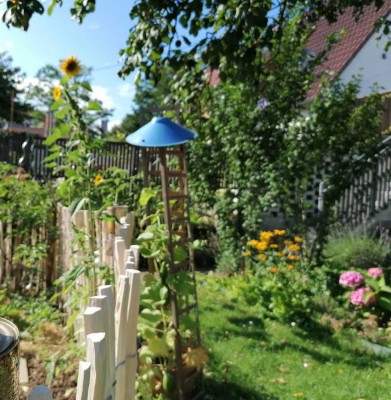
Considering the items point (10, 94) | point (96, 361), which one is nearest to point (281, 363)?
point (96, 361)

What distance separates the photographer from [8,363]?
76 centimetres

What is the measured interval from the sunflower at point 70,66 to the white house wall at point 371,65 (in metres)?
16.1

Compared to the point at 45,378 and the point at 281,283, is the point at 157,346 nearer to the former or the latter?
the point at 45,378

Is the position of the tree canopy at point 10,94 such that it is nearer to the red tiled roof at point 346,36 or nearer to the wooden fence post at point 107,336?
the red tiled roof at point 346,36

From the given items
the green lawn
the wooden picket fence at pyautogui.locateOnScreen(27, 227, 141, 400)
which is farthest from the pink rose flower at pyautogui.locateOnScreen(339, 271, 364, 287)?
Result: the wooden picket fence at pyautogui.locateOnScreen(27, 227, 141, 400)

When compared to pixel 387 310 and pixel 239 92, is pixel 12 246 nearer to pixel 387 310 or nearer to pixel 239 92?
pixel 239 92

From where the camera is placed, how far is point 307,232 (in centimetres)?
653

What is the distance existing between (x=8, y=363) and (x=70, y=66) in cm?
289

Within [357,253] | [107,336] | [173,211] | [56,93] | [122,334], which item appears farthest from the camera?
[357,253]

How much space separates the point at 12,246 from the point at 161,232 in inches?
103

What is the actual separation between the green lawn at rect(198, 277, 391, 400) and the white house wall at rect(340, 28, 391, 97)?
49.3 feet

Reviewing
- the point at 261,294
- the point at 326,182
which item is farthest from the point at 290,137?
the point at 261,294

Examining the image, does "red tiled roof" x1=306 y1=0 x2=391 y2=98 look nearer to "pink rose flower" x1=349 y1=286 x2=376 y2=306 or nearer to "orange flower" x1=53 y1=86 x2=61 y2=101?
"pink rose flower" x1=349 y1=286 x2=376 y2=306

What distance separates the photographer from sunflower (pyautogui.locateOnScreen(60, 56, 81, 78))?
3.31 m
